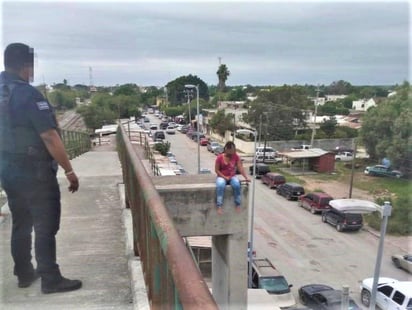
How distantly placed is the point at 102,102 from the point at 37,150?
4734cm

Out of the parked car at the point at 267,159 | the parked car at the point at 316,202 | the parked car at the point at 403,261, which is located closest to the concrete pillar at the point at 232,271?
the parked car at the point at 403,261

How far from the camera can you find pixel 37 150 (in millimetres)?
2447

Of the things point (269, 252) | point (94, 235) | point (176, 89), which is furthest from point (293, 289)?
point (176, 89)

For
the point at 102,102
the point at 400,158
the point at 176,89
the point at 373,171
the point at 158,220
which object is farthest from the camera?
the point at 176,89

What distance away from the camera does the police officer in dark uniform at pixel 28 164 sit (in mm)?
2361

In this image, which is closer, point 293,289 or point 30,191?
point 30,191

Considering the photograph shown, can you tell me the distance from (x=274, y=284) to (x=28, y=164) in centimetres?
1029

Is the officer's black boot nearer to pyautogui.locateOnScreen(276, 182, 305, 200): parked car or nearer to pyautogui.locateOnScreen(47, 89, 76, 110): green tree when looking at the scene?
pyautogui.locateOnScreen(47, 89, 76, 110): green tree

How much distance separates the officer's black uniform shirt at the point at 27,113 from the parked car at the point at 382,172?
29.0 meters

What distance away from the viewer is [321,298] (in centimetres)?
1088

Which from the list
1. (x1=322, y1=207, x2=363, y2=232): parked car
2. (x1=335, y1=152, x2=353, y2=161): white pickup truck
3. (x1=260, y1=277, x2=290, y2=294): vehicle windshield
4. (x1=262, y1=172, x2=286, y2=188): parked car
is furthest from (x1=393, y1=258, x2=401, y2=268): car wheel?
(x1=335, y1=152, x2=353, y2=161): white pickup truck

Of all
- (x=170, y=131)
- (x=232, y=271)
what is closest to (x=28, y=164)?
(x=232, y=271)

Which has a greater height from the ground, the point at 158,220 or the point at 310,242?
the point at 158,220

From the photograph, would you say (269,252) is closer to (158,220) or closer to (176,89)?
(158,220)
